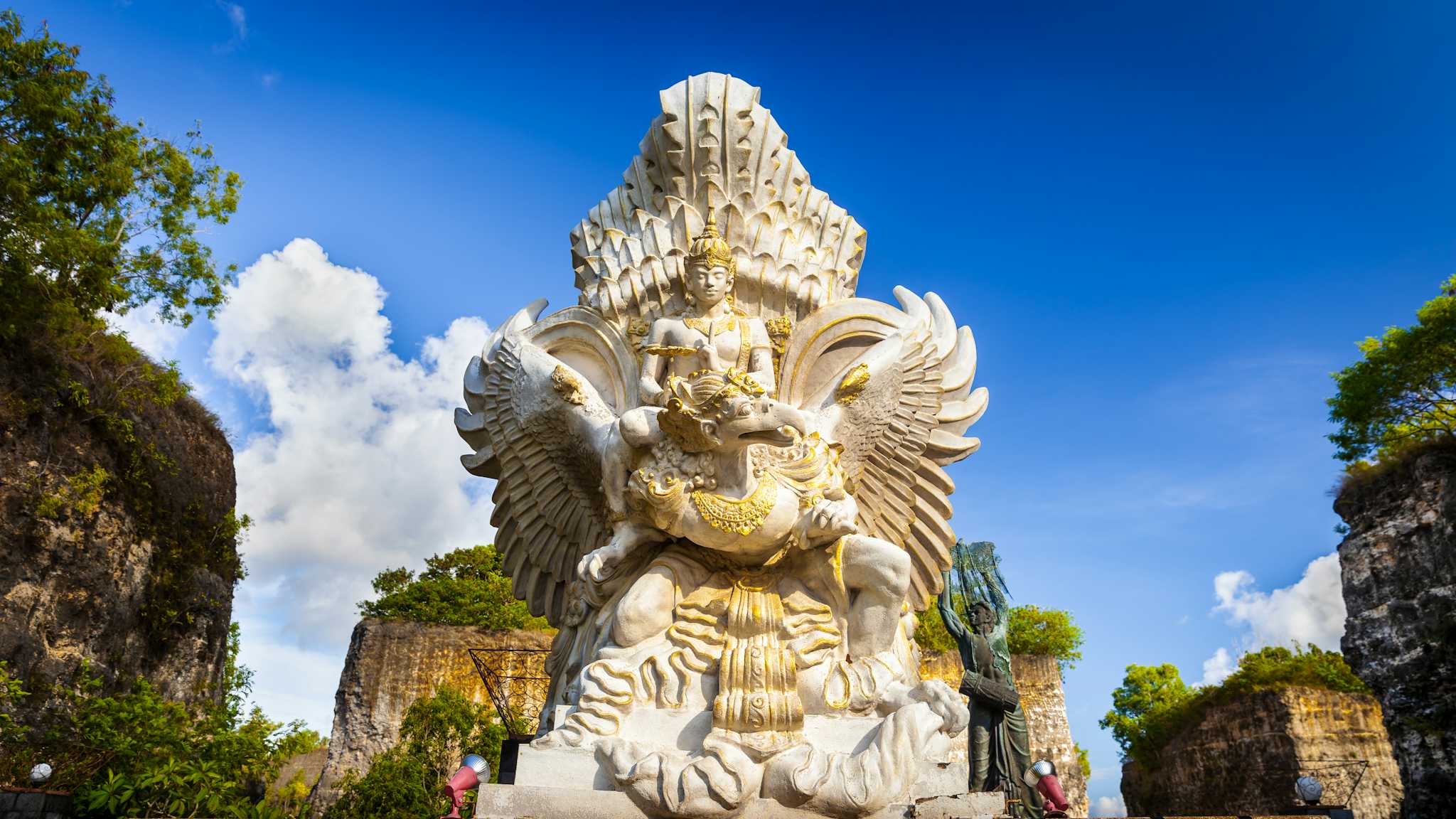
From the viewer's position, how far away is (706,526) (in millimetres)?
4008

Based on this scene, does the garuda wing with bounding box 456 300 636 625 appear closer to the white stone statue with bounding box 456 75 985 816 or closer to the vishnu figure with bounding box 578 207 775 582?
the white stone statue with bounding box 456 75 985 816

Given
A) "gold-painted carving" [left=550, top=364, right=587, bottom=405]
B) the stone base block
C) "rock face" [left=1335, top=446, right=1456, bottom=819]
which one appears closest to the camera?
the stone base block

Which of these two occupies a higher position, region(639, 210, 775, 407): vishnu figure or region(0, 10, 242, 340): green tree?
region(0, 10, 242, 340): green tree

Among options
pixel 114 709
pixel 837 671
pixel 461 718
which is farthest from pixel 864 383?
pixel 461 718

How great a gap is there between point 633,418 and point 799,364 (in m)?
1.22

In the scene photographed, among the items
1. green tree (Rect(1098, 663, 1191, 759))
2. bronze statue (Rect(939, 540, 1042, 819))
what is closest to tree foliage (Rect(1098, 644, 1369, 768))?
green tree (Rect(1098, 663, 1191, 759))

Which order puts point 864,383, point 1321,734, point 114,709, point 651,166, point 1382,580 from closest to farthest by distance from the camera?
point 864,383, point 651,166, point 114,709, point 1382,580, point 1321,734

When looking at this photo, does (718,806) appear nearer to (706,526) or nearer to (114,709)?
(706,526)

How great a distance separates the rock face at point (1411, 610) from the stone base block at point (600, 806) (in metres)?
11.0

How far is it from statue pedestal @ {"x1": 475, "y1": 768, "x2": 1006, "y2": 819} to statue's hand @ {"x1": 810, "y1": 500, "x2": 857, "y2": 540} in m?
1.09

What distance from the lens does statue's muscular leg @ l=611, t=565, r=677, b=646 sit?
4074mm

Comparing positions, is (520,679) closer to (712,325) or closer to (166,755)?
(166,755)

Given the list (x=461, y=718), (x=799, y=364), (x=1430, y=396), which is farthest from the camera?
(x=1430, y=396)

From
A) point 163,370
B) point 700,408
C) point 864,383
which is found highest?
point 163,370
